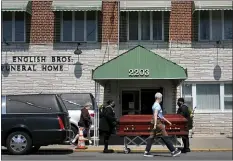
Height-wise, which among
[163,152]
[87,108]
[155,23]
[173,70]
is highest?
[155,23]

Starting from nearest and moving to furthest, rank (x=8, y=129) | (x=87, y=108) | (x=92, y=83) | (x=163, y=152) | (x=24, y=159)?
(x=24, y=159)
(x=8, y=129)
(x=163, y=152)
(x=87, y=108)
(x=92, y=83)

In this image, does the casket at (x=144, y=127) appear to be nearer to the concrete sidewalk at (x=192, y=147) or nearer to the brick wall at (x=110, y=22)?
the concrete sidewalk at (x=192, y=147)

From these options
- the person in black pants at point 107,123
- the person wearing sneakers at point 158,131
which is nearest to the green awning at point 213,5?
the person in black pants at point 107,123

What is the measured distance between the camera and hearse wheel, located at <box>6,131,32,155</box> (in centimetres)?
1377

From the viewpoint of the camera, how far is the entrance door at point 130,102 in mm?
21484

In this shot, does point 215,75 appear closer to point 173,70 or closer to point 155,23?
point 155,23

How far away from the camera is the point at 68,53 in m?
21.1

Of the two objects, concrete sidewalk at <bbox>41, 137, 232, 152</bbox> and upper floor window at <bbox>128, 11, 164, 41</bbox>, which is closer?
concrete sidewalk at <bbox>41, 137, 232, 152</bbox>

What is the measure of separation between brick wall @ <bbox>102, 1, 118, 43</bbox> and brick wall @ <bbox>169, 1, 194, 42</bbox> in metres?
2.44

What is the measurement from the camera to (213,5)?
67.1ft

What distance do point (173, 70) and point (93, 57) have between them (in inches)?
222

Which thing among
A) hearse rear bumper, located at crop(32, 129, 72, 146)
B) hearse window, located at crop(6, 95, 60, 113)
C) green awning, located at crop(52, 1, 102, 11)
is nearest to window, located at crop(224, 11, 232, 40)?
green awning, located at crop(52, 1, 102, 11)

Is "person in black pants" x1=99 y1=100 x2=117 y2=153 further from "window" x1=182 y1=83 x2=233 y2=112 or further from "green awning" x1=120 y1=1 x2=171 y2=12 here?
"window" x1=182 y1=83 x2=233 y2=112

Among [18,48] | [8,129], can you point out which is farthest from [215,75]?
[8,129]
